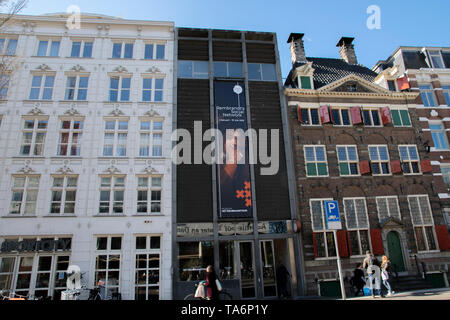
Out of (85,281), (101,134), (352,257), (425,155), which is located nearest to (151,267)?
(85,281)

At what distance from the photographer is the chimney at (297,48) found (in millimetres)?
24402

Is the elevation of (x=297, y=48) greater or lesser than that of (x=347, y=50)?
lesser

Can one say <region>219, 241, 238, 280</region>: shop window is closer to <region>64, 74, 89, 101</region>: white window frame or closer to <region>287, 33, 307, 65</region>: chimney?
<region>64, 74, 89, 101</region>: white window frame

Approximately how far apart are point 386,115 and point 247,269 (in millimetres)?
15326

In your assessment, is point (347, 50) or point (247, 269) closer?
point (247, 269)

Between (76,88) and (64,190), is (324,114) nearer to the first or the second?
(76,88)

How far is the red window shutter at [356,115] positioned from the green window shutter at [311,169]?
4811mm

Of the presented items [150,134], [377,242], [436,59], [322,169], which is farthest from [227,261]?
[436,59]

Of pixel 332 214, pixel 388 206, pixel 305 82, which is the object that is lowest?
pixel 332 214

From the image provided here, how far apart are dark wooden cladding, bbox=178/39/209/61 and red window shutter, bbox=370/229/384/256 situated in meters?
17.0

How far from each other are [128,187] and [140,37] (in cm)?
1142

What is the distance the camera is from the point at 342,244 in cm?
1856
